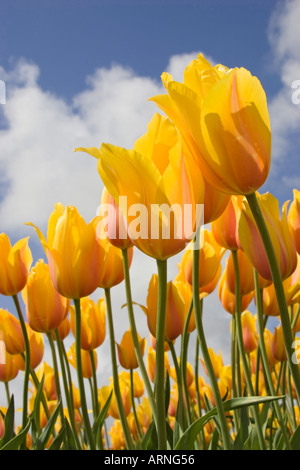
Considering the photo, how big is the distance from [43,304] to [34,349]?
0.65 m

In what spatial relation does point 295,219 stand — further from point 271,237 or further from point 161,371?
point 161,371

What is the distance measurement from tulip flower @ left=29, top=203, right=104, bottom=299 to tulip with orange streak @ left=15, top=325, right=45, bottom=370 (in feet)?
2.86

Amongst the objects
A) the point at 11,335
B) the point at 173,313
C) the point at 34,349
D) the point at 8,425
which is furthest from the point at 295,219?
the point at 34,349

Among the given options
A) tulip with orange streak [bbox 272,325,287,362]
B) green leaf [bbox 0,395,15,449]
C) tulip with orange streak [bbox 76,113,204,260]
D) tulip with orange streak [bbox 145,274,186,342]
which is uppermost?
tulip with orange streak [bbox 76,113,204,260]

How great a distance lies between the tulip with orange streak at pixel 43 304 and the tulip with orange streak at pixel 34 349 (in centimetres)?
52

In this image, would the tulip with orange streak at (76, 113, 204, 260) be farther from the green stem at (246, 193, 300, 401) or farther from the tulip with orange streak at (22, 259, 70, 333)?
the tulip with orange streak at (22, 259, 70, 333)

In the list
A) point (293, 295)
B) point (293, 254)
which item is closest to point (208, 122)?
point (293, 254)

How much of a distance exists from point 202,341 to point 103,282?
21.2 inches

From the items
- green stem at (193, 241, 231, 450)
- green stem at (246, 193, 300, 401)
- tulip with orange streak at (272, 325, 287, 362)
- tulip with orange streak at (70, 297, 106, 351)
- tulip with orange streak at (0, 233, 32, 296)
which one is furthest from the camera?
tulip with orange streak at (272, 325, 287, 362)

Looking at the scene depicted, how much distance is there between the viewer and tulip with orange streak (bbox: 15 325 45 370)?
203cm

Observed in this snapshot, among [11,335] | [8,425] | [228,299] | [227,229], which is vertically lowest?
[8,425]

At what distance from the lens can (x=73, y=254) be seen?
3.96 ft

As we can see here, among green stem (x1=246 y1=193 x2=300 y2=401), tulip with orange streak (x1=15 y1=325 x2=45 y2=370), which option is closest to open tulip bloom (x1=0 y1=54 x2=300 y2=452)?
green stem (x1=246 y1=193 x2=300 y2=401)

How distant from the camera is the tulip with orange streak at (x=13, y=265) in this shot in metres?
1.54
